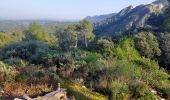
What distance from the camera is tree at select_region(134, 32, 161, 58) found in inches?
830

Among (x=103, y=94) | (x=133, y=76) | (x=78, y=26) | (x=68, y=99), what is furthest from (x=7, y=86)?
(x=78, y=26)

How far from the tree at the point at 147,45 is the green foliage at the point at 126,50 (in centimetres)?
49

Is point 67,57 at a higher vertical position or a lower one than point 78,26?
higher

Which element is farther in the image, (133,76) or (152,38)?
(152,38)

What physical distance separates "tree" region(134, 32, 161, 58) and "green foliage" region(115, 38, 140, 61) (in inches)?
19.2

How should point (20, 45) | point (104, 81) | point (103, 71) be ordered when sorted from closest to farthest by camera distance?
point (104, 81) → point (103, 71) → point (20, 45)

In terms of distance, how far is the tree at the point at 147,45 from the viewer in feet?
69.2

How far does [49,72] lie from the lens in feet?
38.8

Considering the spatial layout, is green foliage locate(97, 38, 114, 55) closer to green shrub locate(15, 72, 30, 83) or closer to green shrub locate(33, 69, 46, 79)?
green shrub locate(33, 69, 46, 79)

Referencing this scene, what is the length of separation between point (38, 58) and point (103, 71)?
3652 millimetres

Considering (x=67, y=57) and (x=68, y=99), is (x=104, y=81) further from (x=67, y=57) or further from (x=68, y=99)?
(x=67, y=57)

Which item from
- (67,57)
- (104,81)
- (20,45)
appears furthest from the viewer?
(20,45)

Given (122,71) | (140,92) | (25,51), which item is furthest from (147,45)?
(140,92)

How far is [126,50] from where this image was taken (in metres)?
19.2
